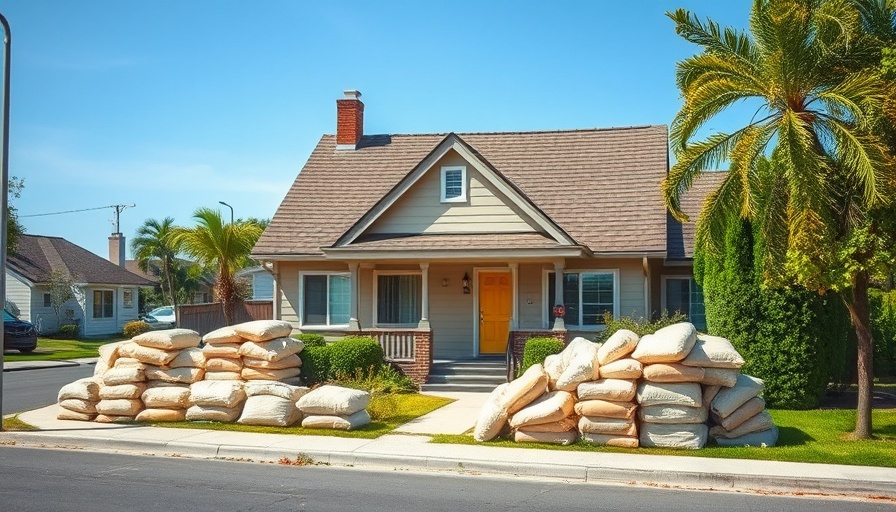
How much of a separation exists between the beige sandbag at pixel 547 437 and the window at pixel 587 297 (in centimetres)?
834

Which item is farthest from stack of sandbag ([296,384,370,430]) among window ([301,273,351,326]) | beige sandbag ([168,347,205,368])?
window ([301,273,351,326])

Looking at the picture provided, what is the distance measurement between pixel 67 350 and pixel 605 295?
2386 centimetres

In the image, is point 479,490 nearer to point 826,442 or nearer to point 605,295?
point 826,442

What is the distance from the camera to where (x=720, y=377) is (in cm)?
1220

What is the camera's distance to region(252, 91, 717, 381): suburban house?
66.3 ft

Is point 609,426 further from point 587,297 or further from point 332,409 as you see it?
point 587,297

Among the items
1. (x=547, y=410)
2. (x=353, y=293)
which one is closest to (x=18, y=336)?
(x=353, y=293)

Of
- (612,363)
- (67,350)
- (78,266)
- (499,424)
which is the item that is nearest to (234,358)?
(499,424)

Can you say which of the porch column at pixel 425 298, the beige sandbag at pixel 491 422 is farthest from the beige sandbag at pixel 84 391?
the porch column at pixel 425 298

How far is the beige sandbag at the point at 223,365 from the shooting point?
1538 centimetres

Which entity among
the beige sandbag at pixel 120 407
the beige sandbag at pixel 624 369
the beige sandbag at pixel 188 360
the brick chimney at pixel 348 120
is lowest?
the beige sandbag at pixel 120 407

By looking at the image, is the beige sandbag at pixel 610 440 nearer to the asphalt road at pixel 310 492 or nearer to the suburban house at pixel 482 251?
the asphalt road at pixel 310 492

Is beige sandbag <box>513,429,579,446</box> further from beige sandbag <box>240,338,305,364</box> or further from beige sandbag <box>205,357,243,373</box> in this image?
beige sandbag <box>205,357,243,373</box>

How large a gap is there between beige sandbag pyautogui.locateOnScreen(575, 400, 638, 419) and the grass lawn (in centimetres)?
48
